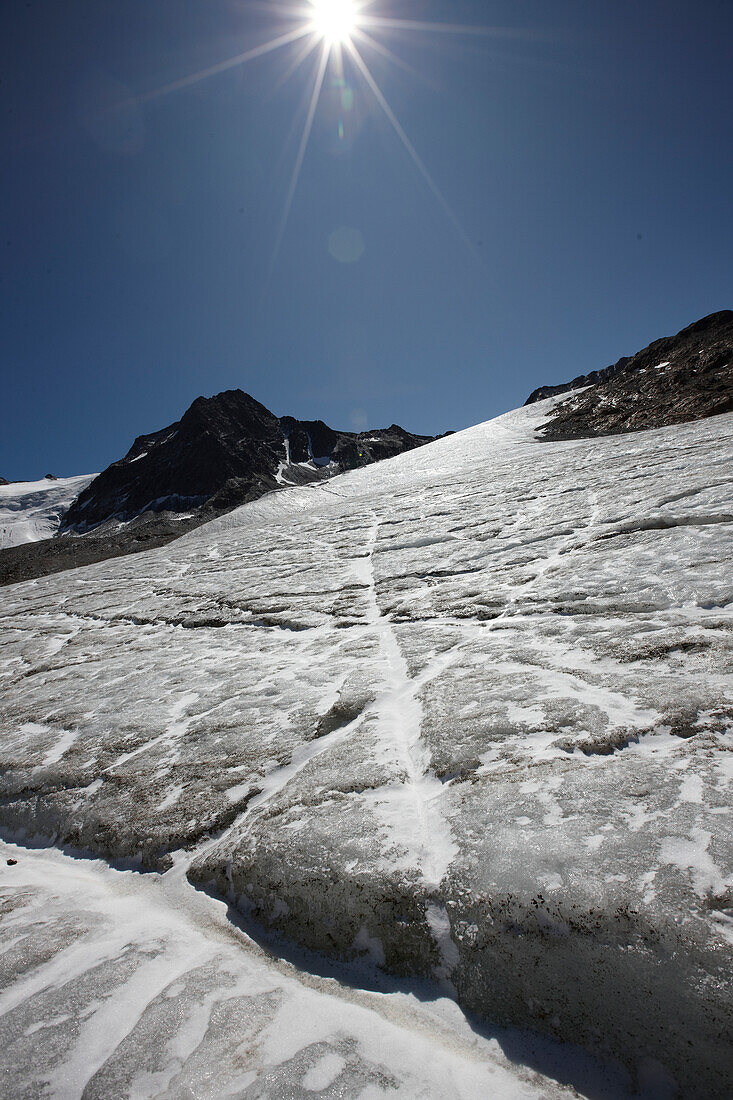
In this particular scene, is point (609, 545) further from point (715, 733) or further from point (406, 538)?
point (406, 538)

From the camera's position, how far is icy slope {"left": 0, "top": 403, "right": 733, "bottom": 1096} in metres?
1.71

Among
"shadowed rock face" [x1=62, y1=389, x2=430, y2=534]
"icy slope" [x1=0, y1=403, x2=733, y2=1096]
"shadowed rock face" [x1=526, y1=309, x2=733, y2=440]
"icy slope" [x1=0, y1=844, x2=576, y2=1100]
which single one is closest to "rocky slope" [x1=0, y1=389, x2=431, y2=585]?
"shadowed rock face" [x1=62, y1=389, x2=430, y2=534]

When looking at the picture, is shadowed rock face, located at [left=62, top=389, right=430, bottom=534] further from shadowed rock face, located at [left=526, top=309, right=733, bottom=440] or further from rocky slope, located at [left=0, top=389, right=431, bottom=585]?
shadowed rock face, located at [left=526, top=309, right=733, bottom=440]

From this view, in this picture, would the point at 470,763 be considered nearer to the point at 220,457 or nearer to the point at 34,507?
the point at 220,457

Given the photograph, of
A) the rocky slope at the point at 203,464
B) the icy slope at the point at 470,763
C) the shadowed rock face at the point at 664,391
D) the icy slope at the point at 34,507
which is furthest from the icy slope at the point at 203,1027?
the icy slope at the point at 34,507

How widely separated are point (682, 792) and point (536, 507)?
7.95 meters

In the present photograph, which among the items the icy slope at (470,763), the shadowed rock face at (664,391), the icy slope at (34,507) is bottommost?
the icy slope at (470,763)

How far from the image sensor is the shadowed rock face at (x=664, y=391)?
1975cm

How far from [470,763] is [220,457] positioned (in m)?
94.9

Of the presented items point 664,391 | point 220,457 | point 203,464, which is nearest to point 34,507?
point 203,464

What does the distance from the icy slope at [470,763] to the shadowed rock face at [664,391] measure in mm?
15062

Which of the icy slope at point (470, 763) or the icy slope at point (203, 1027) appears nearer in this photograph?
the icy slope at point (203, 1027)

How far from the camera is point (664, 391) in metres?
23.3

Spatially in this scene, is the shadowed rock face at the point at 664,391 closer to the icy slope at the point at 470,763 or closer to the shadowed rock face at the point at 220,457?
the icy slope at the point at 470,763
